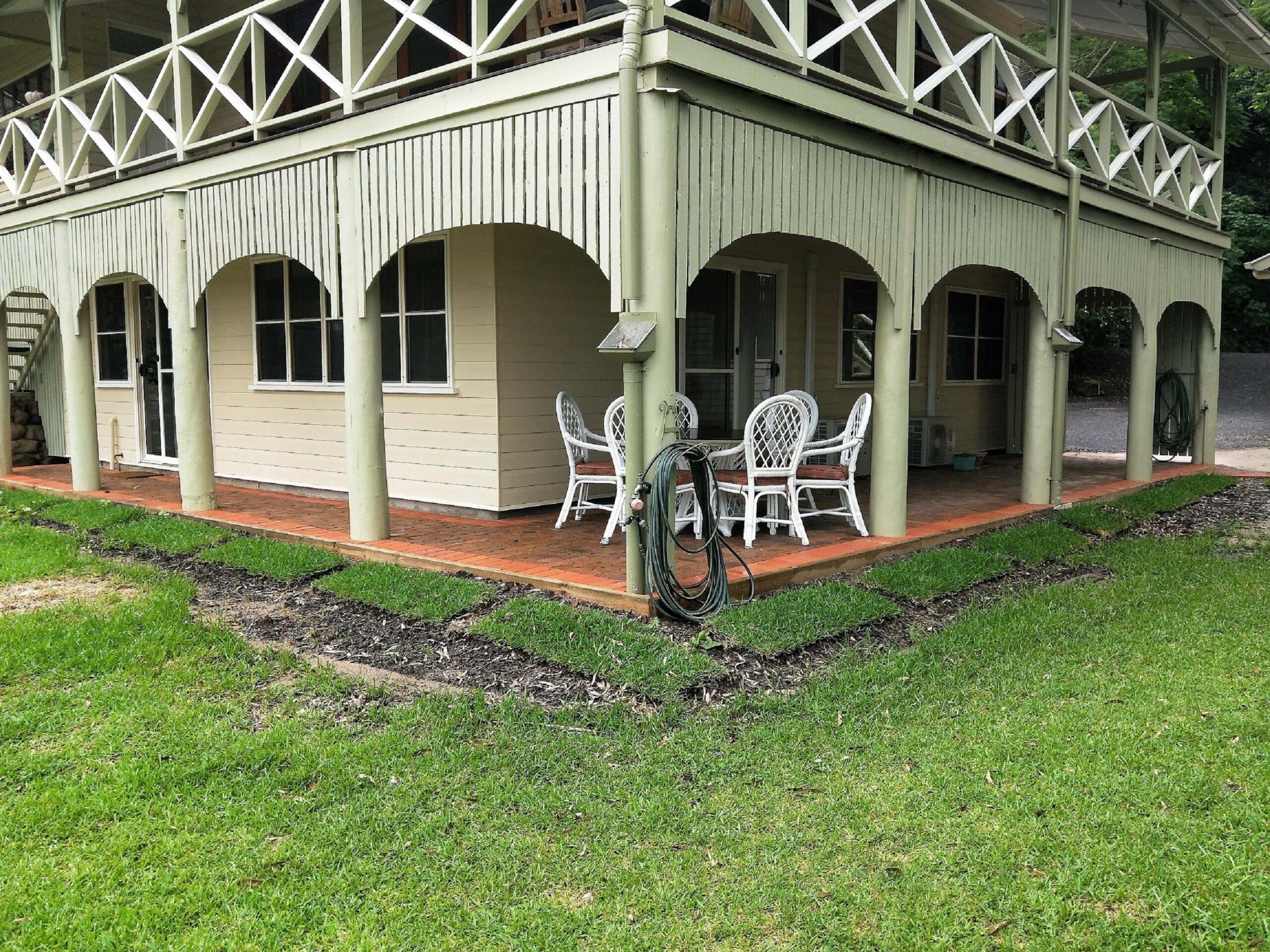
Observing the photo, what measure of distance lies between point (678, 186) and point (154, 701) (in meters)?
3.35

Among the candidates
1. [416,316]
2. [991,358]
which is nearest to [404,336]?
[416,316]

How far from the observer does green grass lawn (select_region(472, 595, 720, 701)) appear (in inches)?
172

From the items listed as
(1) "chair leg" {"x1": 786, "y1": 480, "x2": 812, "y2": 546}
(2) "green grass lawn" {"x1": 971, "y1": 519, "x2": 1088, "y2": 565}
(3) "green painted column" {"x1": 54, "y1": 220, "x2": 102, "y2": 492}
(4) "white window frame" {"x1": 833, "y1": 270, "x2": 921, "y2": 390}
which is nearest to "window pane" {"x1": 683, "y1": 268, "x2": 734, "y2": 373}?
(4) "white window frame" {"x1": 833, "y1": 270, "x2": 921, "y2": 390}

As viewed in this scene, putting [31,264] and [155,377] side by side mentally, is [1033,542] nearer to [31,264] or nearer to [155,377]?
[155,377]

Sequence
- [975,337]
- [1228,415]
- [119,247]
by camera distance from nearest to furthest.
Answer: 1. [119,247]
2. [975,337]
3. [1228,415]

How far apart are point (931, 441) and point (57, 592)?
8942 mm

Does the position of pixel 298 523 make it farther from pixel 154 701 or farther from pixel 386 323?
pixel 154 701

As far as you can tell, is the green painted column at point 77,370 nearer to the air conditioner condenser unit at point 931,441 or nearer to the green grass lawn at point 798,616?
the green grass lawn at point 798,616

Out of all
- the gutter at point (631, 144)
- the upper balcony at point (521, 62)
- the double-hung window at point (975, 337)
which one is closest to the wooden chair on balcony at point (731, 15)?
the upper balcony at point (521, 62)

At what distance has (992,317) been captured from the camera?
13211 millimetres

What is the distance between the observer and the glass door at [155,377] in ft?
35.7

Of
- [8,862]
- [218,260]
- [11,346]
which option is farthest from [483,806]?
[11,346]

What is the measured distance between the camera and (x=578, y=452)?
7.43m

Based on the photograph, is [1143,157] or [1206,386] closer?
[1143,157]
